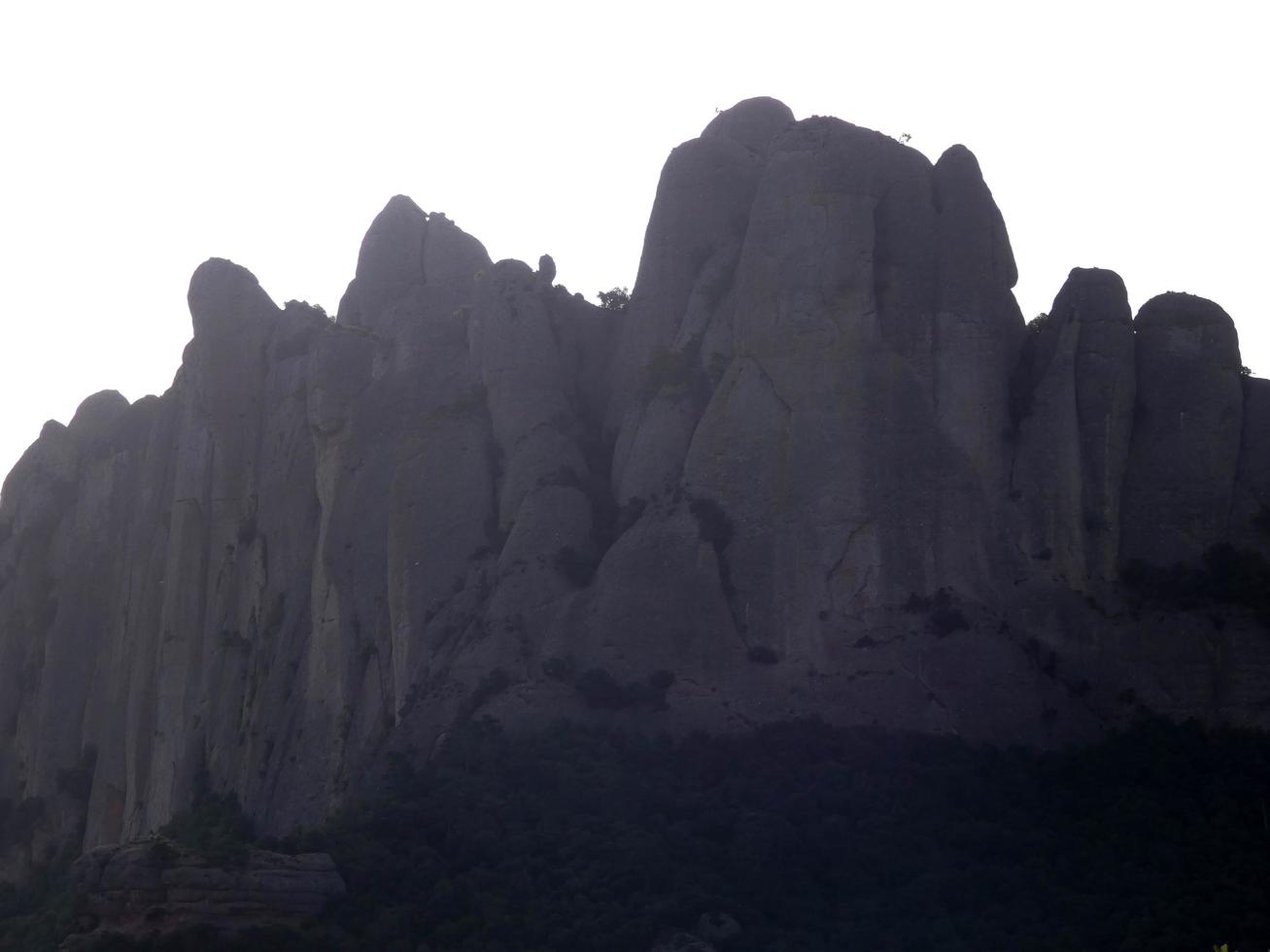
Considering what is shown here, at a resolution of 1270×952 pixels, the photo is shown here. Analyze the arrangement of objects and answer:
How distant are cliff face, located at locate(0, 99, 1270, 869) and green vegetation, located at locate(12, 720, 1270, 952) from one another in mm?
1620

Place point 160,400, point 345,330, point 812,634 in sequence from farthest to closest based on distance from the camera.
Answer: point 160,400
point 345,330
point 812,634

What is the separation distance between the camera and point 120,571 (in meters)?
84.7

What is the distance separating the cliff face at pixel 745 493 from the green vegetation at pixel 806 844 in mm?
1620

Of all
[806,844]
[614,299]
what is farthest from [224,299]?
[806,844]

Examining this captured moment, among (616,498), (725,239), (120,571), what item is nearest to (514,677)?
(616,498)

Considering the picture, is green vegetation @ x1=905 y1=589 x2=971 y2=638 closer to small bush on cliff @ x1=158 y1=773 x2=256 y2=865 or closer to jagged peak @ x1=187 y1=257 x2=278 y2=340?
small bush on cliff @ x1=158 y1=773 x2=256 y2=865

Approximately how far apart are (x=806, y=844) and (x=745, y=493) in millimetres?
12055

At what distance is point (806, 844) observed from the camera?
5522 cm

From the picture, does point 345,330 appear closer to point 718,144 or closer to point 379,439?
point 379,439

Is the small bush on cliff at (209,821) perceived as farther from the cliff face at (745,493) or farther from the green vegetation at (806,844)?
the green vegetation at (806,844)

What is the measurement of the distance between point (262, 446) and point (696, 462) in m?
20.4

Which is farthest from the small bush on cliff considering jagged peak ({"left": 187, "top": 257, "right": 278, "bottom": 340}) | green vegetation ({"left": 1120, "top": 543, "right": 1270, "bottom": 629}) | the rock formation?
green vegetation ({"left": 1120, "top": 543, "right": 1270, "bottom": 629})

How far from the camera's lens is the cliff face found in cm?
6041

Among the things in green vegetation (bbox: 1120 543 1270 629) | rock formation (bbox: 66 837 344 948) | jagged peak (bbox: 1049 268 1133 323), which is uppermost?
jagged peak (bbox: 1049 268 1133 323)
